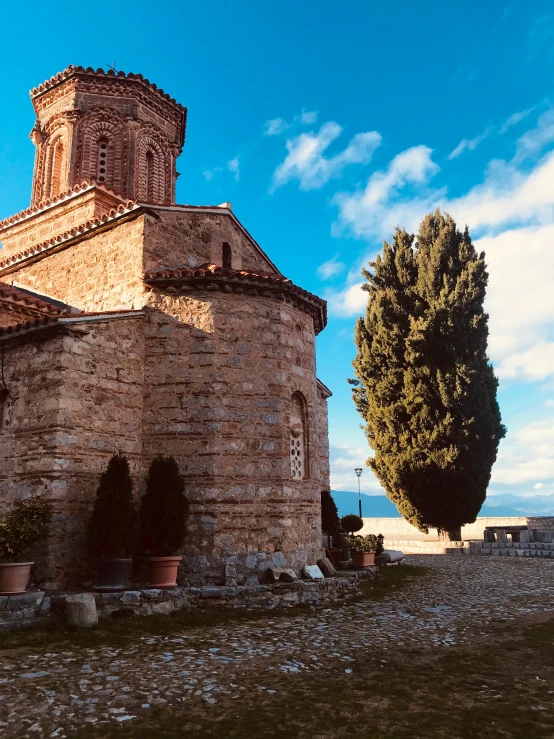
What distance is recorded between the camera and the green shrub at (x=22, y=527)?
7.57 m

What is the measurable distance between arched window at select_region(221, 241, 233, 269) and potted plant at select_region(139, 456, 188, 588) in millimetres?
5148

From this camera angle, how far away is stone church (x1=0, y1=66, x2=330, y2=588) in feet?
28.8

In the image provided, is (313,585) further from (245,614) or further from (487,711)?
(487,711)

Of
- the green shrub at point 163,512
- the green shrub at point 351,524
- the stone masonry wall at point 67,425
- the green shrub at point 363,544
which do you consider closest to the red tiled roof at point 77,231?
the stone masonry wall at point 67,425

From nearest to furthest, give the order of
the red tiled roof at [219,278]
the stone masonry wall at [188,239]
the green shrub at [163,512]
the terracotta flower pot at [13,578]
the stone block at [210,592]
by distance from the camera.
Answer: the terracotta flower pot at [13,578] → the stone block at [210,592] → the green shrub at [163,512] → the red tiled roof at [219,278] → the stone masonry wall at [188,239]

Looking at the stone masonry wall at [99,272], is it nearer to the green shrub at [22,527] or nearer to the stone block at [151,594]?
the green shrub at [22,527]

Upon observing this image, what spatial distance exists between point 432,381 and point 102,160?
1237cm

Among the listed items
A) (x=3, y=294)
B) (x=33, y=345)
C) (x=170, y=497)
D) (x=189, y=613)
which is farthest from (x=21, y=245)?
(x=189, y=613)

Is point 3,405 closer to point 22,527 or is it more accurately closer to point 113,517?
point 22,527

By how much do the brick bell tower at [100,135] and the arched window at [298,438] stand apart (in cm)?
752

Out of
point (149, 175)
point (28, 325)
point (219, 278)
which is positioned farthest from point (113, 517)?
point (149, 175)

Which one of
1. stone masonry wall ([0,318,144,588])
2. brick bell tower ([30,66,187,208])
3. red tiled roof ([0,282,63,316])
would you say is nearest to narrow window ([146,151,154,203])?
brick bell tower ([30,66,187,208])

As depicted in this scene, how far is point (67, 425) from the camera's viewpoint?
8.63 m

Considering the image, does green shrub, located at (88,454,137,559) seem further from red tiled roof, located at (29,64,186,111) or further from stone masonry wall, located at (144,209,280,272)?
red tiled roof, located at (29,64,186,111)
